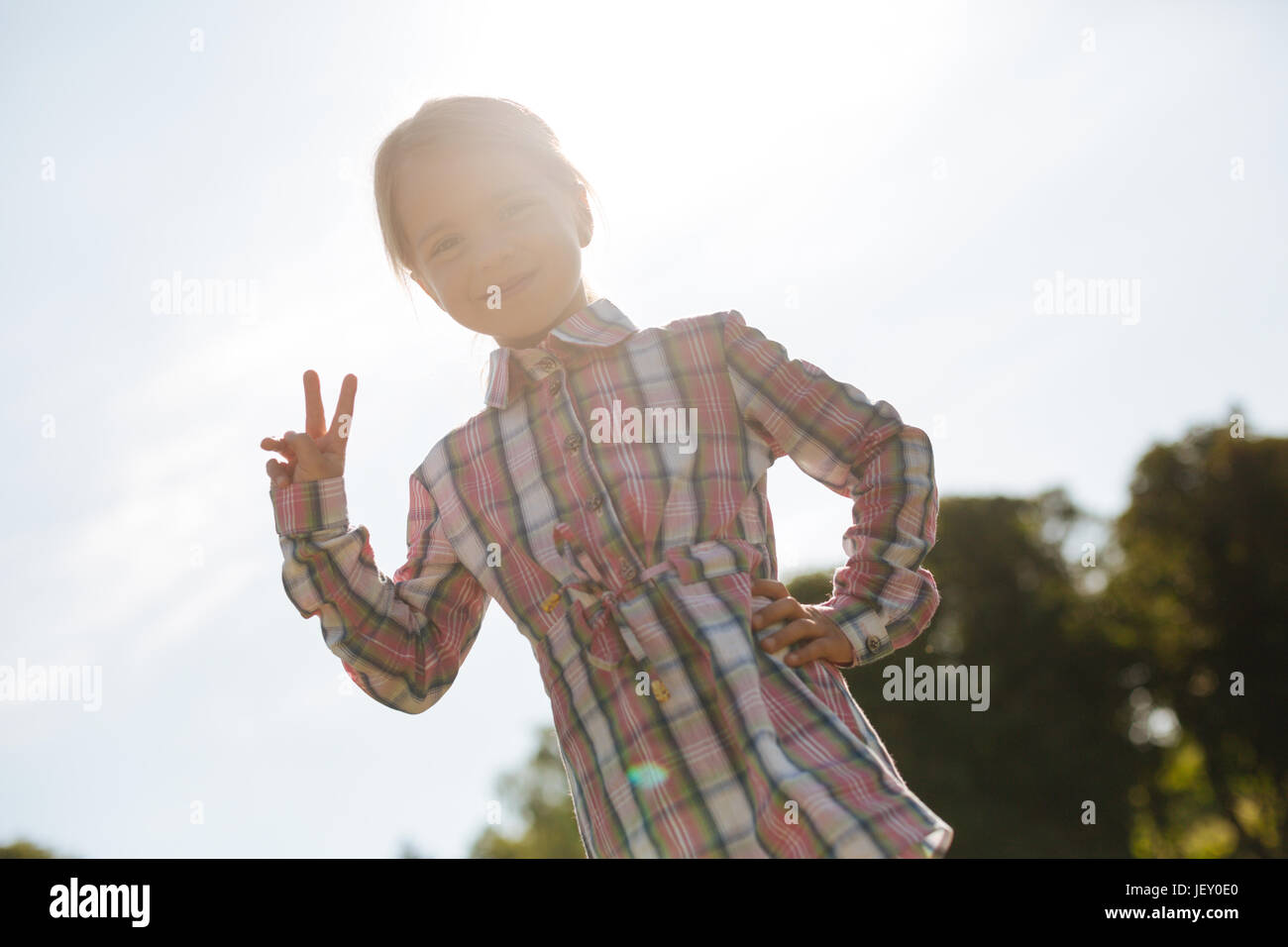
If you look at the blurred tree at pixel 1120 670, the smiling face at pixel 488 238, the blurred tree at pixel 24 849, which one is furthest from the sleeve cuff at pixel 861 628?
the blurred tree at pixel 24 849

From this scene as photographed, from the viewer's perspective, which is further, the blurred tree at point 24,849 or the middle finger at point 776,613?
the blurred tree at point 24,849

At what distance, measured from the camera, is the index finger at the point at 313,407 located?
325 centimetres

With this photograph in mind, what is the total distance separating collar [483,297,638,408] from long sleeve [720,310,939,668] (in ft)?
1.15

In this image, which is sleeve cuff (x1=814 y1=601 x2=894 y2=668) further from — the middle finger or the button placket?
the button placket

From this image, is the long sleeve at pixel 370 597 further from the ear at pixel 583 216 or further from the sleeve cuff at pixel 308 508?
the ear at pixel 583 216

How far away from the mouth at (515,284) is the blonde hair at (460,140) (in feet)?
1.33

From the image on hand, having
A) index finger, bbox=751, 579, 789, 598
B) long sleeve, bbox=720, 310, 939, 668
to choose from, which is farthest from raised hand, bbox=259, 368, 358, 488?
index finger, bbox=751, 579, 789, 598

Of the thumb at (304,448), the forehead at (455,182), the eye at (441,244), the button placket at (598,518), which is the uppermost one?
the forehead at (455,182)

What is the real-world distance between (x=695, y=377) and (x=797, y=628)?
843 mm

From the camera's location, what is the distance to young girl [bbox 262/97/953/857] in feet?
8.43

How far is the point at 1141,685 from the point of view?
31422mm
